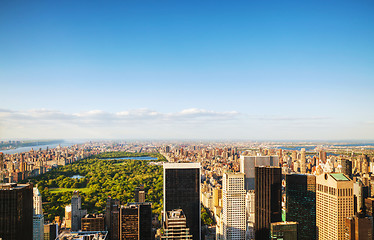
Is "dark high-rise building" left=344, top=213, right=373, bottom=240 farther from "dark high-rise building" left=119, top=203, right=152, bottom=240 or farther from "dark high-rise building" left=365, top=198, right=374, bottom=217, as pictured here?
"dark high-rise building" left=119, top=203, right=152, bottom=240

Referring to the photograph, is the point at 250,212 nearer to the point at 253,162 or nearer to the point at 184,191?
the point at 184,191

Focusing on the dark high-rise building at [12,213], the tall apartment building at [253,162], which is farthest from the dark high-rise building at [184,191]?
the tall apartment building at [253,162]

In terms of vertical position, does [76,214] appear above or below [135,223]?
below

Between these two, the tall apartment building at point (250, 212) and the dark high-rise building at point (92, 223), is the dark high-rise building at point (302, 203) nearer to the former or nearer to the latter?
the tall apartment building at point (250, 212)

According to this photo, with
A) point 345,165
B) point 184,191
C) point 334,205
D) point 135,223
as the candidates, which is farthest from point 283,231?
point 345,165

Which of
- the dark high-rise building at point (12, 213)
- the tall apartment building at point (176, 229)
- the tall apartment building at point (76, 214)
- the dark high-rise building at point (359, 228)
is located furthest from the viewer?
the tall apartment building at point (76, 214)

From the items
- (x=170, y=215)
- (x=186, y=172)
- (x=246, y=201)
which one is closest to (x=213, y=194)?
(x=246, y=201)
